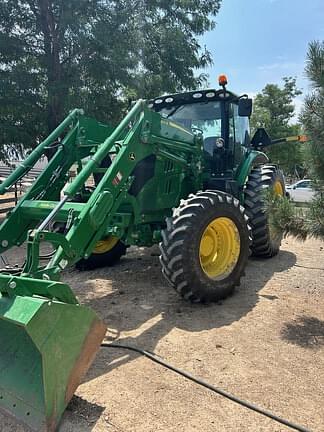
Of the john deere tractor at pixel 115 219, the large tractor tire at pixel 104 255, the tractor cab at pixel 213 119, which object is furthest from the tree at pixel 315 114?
the large tractor tire at pixel 104 255

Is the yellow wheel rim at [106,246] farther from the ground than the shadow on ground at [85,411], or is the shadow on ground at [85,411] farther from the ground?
the yellow wheel rim at [106,246]

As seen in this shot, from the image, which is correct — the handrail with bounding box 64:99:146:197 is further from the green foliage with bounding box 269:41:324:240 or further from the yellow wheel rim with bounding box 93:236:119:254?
the yellow wheel rim with bounding box 93:236:119:254

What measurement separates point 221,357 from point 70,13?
288 inches

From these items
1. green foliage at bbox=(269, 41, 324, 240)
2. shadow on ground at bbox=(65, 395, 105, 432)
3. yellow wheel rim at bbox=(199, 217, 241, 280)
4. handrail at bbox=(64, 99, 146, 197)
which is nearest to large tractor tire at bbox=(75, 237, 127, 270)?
yellow wheel rim at bbox=(199, 217, 241, 280)

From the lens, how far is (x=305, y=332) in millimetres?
3707

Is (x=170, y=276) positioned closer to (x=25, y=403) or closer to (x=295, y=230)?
(x=295, y=230)

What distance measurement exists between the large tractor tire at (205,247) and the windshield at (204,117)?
56.3 inches

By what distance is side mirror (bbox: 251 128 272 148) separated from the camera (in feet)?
23.4

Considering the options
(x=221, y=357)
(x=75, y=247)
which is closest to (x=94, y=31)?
(x=75, y=247)

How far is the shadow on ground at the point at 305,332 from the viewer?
3.50 metres

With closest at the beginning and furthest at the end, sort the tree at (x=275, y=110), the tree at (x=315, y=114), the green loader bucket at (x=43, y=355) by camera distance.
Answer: the green loader bucket at (x=43, y=355) < the tree at (x=315, y=114) < the tree at (x=275, y=110)

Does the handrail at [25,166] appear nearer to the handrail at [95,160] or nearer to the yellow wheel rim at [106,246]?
the handrail at [95,160]

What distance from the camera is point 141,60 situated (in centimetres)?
903

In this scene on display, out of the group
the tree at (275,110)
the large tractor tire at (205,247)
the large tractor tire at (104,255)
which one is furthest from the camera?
the tree at (275,110)
